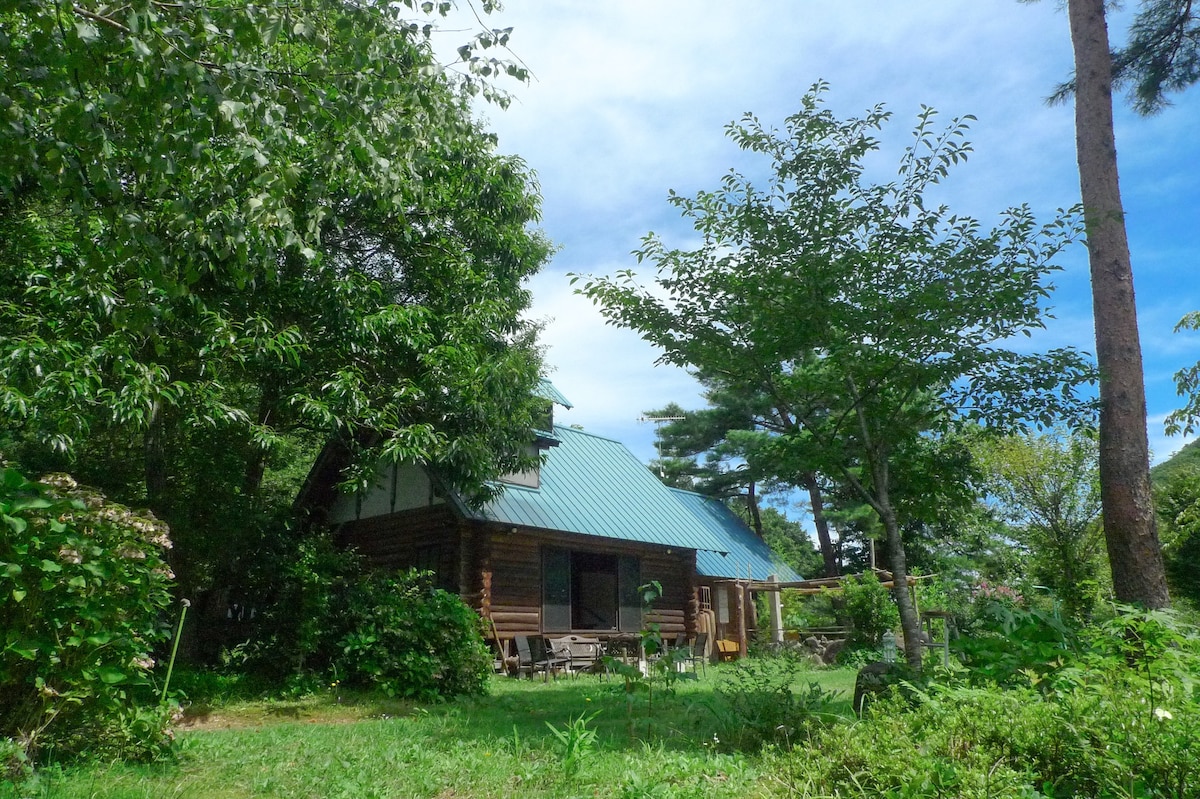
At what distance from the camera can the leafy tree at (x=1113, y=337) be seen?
8.71 m

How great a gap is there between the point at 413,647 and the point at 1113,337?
33.2 feet

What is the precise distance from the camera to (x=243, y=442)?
1462 centimetres

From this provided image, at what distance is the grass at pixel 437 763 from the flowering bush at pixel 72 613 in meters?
0.32

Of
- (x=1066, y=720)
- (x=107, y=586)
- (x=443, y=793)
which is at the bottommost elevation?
(x=443, y=793)

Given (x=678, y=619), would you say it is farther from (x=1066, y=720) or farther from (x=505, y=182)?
(x=1066, y=720)

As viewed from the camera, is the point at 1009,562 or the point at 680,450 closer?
the point at 1009,562

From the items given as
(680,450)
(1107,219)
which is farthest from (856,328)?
(680,450)

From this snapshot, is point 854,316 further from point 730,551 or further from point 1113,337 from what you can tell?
point 730,551

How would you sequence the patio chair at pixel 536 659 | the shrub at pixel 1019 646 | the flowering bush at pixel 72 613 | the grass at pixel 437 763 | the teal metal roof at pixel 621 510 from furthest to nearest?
the teal metal roof at pixel 621 510 → the patio chair at pixel 536 659 → the shrub at pixel 1019 646 → the grass at pixel 437 763 → the flowering bush at pixel 72 613

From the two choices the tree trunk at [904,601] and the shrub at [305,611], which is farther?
the shrub at [305,611]

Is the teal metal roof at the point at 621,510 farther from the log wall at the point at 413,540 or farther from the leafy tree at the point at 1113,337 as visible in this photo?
the leafy tree at the point at 1113,337

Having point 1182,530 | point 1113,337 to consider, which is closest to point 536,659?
point 1113,337

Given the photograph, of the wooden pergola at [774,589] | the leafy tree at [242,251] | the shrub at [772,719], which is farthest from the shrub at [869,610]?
the shrub at [772,719]

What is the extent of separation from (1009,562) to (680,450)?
16294 mm
